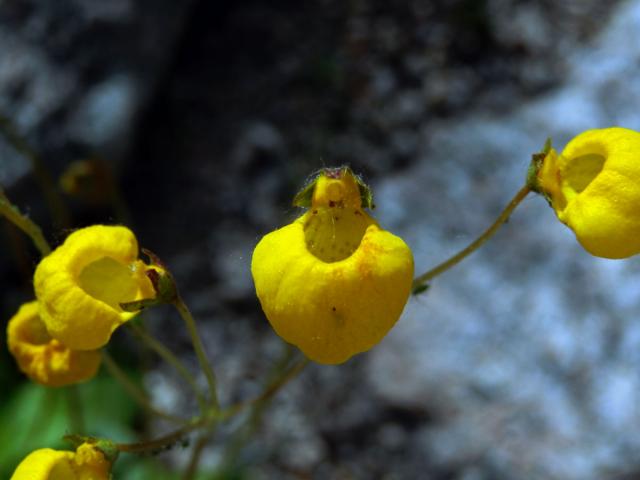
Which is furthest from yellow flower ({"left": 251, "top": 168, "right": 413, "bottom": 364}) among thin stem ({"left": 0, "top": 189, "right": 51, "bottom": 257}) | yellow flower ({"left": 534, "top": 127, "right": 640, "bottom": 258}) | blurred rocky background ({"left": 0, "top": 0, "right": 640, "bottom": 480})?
blurred rocky background ({"left": 0, "top": 0, "right": 640, "bottom": 480})

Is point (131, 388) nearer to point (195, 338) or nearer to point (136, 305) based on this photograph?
point (195, 338)

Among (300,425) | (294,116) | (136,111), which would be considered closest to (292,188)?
(294,116)

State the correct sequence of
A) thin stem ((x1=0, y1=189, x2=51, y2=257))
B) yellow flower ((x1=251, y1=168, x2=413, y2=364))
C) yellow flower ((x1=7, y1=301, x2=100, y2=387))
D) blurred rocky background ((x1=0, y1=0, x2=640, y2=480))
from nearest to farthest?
yellow flower ((x1=251, y1=168, x2=413, y2=364)) < thin stem ((x1=0, y1=189, x2=51, y2=257)) < yellow flower ((x1=7, y1=301, x2=100, y2=387)) < blurred rocky background ((x1=0, y1=0, x2=640, y2=480))

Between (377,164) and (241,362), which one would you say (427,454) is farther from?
(377,164)

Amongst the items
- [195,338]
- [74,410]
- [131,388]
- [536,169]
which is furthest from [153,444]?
[74,410]

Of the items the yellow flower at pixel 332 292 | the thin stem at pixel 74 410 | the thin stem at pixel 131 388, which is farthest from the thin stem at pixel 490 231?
the thin stem at pixel 74 410

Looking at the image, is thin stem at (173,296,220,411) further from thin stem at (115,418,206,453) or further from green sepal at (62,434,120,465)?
green sepal at (62,434,120,465)

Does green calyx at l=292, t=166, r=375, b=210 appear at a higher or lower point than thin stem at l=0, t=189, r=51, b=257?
higher

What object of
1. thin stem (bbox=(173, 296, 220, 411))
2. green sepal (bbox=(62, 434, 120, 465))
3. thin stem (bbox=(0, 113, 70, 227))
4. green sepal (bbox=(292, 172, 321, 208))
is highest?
green sepal (bbox=(292, 172, 321, 208))
